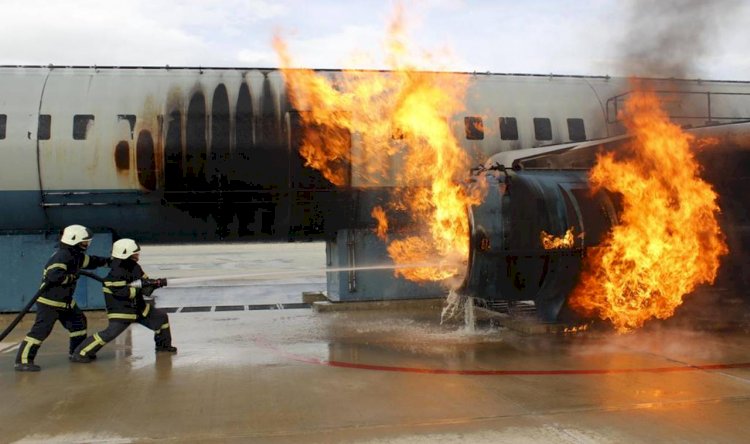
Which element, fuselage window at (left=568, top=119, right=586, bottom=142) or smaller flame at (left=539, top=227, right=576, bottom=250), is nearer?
smaller flame at (left=539, top=227, right=576, bottom=250)

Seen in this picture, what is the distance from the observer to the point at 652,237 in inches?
463

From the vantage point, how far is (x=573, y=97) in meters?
16.1

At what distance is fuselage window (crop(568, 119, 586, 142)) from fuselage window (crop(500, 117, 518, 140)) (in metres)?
1.33

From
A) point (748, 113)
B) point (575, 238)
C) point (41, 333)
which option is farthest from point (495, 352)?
point (748, 113)

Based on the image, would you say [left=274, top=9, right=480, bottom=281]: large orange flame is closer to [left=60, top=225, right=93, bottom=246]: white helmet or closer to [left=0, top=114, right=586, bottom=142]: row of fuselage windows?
[left=0, top=114, right=586, bottom=142]: row of fuselage windows

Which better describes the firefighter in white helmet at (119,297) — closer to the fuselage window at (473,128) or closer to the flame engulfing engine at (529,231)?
the flame engulfing engine at (529,231)

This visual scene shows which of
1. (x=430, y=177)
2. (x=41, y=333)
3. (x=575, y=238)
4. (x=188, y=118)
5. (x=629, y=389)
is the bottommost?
(x=629, y=389)

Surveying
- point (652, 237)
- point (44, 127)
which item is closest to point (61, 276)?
point (44, 127)

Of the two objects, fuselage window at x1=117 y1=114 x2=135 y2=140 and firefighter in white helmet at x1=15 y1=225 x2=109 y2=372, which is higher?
fuselage window at x1=117 y1=114 x2=135 y2=140

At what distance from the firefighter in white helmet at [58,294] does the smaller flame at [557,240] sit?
7.06 metres

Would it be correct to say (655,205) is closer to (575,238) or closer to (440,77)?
(575,238)

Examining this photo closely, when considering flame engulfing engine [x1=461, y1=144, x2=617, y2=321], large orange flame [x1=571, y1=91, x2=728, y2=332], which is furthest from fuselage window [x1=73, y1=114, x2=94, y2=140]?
large orange flame [x1=571, y1=91, x2=728, y2=332]

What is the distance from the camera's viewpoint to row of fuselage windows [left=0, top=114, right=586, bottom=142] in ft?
45.4

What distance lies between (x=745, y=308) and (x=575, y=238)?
4.22 metres
